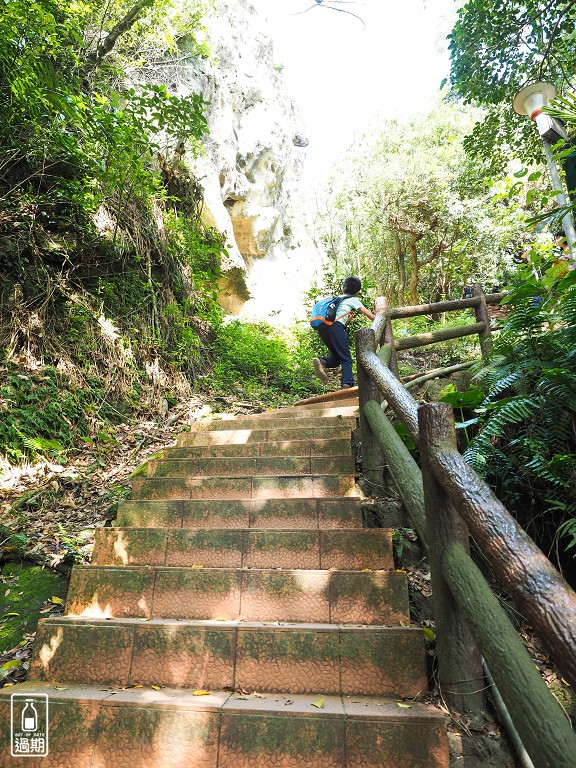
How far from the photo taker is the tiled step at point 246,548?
2474 millimetres

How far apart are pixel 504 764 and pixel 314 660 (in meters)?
0.73

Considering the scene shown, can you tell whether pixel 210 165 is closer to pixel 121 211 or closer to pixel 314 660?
pixel 121 211

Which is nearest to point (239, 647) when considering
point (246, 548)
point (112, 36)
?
point (246, 548)

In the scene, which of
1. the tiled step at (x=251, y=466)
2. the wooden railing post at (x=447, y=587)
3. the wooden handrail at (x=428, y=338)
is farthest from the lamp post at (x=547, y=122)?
the wooden railing post at (x=447, y=587)

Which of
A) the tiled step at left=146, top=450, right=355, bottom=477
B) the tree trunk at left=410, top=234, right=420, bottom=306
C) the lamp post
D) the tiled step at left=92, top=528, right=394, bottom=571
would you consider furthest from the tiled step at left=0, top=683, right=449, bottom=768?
the tree trunk at left=410, top=234, right=420, bottom=306

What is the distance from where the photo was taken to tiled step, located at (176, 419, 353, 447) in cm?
402

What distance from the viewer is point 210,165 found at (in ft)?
38.0

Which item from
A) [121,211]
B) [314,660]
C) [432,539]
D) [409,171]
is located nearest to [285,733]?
[314,660]

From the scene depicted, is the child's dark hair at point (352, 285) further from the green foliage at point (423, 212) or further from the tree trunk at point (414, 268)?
the tree trunk at point (414, 268)

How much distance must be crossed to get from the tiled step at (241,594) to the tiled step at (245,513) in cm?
55

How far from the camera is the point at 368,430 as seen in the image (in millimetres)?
3137

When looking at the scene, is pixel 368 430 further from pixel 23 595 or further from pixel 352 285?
pixel 352 285

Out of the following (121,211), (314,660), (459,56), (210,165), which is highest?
(210,165)

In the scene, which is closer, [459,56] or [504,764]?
[504,764]
